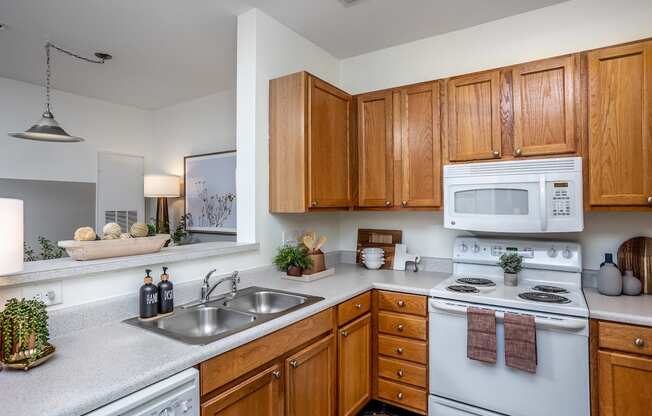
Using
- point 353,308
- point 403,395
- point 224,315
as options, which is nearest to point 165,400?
point 224,315

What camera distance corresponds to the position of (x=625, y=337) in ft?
5.41

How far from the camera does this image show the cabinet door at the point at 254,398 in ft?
4.16

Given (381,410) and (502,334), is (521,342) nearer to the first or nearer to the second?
(502,334)

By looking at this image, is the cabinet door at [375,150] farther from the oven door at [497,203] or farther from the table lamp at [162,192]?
the table lamp at [162,192]

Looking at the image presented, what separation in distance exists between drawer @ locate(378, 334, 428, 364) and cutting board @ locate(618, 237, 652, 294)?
1260 mm

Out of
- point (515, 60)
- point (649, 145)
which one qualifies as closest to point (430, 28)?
point (515, 60)

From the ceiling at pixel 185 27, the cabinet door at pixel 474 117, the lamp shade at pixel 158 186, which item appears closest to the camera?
the cabinet door at pixel 474 117

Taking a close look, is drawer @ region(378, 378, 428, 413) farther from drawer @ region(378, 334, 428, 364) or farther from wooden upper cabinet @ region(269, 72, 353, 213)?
wooden upper cabinet @ region(269, 72, 353, 213)

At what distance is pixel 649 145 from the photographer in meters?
1.83

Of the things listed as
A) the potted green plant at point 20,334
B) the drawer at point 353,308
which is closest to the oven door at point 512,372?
the drawer at point 353,308

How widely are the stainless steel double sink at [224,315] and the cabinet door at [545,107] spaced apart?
1.55 m

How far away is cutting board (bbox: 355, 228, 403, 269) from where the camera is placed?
9.40 ft

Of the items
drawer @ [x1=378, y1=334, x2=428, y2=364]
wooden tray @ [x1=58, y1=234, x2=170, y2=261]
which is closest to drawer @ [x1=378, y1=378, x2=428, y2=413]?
drawer @ [x1=378, y1=334, x2=428, y2=364]

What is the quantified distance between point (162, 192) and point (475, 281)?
3.48 meters
